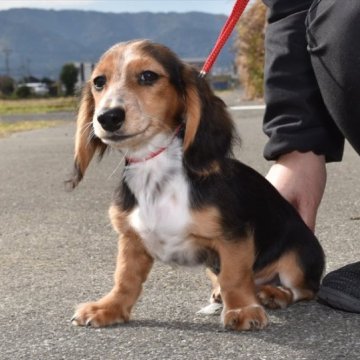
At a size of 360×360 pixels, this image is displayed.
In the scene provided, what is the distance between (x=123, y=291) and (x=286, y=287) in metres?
0.64

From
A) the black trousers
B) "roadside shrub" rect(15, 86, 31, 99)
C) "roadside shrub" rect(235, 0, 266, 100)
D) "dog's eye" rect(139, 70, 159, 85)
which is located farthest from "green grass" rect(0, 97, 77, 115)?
"roadside shrub" rect(15, 86, 31, 99)

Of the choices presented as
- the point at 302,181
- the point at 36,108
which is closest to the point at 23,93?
the point at 36,108

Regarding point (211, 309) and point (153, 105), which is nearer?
point (153, 105)

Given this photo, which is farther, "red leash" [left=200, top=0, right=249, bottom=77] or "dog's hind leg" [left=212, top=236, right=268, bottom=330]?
"red leash" [left=200, top=0, right=249, bottom=77]

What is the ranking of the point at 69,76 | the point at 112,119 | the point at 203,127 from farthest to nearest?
the point at 69,76 → the point at 203,127 → the point at 112,119

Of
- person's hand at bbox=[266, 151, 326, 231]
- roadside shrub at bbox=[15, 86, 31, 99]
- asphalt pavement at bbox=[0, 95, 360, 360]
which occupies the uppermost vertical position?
person's hand at bbox=[266, 151, 326, 231]

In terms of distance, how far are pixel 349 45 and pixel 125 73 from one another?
796mm

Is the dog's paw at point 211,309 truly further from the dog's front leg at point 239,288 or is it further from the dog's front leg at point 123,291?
the dog's front leg at point 123,291

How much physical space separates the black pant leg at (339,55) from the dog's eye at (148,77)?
25.3 inches

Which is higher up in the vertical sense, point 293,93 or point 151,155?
point 293,93

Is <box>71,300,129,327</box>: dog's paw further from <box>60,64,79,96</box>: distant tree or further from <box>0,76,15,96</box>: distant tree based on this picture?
<box>0,76,15,96</box>: distant tree

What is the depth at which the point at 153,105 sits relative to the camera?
260cm

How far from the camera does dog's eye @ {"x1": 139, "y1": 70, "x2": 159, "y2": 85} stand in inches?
103

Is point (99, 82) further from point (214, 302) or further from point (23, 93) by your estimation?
point (23, 93)
